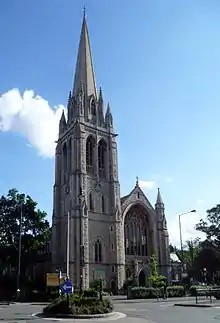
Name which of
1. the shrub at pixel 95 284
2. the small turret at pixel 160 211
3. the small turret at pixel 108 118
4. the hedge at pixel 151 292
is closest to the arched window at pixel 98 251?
the shrub at pixel 95 284

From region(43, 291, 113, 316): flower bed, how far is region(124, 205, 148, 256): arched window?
43.8m

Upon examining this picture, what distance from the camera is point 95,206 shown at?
6481 cm

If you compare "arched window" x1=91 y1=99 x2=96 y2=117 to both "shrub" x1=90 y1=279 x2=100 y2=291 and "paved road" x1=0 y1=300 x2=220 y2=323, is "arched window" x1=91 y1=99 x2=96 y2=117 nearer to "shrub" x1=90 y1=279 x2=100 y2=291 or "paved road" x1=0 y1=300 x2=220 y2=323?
"shrub" x1=90 y1=279 x2=100 y2=291

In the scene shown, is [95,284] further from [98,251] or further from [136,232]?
[136,232]

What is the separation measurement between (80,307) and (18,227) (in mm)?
39072

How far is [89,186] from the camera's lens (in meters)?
65.2

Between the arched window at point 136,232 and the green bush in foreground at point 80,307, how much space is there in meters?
43.8

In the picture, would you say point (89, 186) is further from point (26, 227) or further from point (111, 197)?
point (26, 227)

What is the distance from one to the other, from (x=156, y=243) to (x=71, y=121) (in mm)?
28033

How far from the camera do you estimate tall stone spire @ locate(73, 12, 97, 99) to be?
7425 centimetres

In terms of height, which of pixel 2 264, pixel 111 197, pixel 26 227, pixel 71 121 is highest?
pixel 71 121

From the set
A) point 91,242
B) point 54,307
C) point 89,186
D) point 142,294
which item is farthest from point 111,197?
point 54,307

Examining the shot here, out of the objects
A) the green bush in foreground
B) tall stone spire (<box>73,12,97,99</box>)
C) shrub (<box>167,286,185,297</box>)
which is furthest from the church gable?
the green bush in foreground

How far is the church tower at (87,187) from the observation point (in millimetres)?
60031
